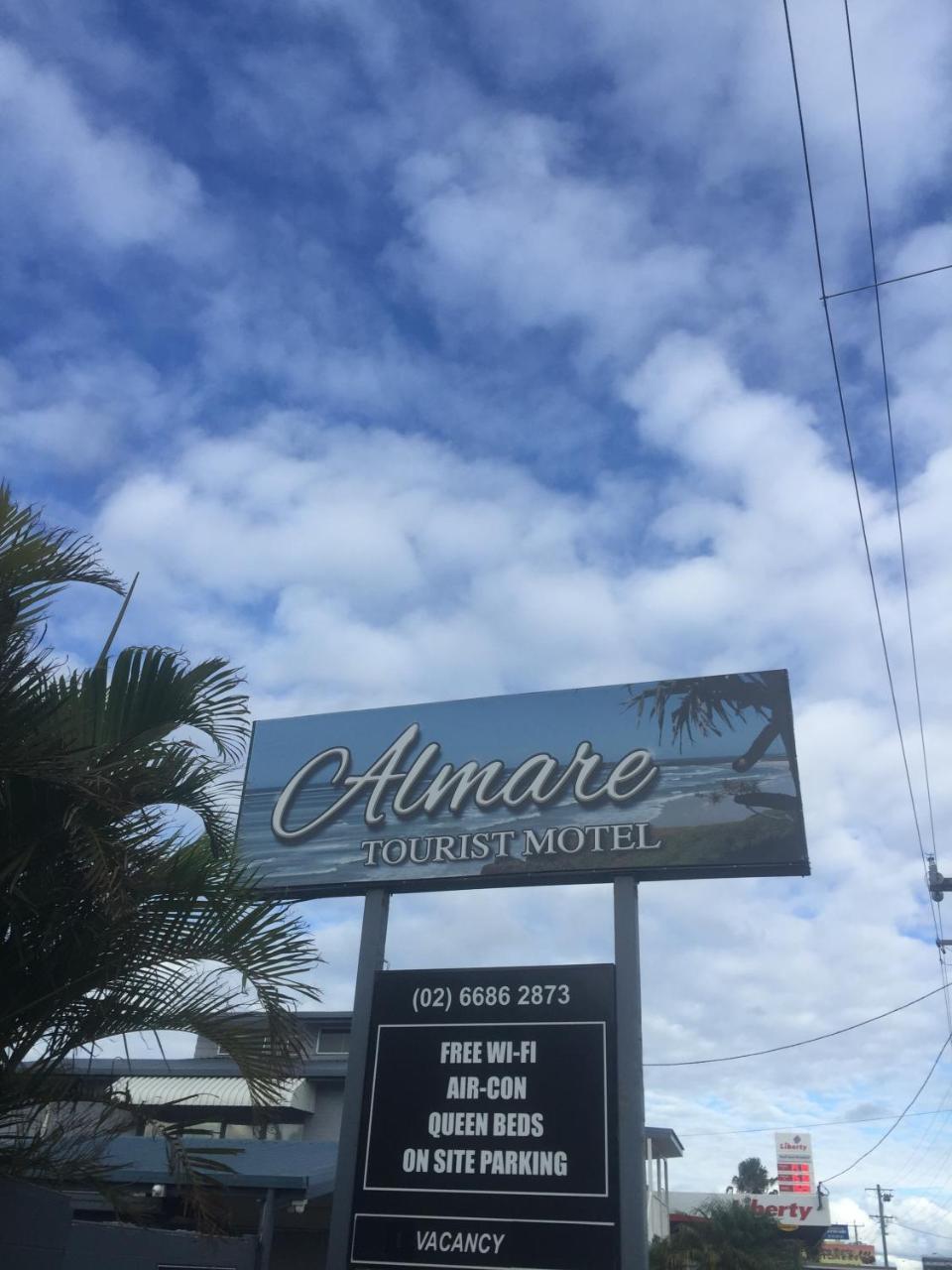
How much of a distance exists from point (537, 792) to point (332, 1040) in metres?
12.1

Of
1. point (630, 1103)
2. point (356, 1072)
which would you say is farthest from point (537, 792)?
point (630, 1103)

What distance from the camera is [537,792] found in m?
12.6

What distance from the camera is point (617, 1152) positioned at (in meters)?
9.68

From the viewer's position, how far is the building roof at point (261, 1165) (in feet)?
43.2

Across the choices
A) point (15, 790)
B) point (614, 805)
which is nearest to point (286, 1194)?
point (614, 805)

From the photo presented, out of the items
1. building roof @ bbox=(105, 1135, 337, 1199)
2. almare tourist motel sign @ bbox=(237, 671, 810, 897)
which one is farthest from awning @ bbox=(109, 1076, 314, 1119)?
almare tourist motel sign @ bbox=(237, 671, 810, 897)

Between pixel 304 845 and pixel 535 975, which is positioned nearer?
pixel 535 975

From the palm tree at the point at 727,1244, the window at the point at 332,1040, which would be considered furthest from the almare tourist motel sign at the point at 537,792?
the palm tree at the point at 727,1244

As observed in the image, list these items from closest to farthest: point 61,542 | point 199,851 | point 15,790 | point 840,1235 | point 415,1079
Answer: point 15,790 < point 61,542 < point 199,851 < point 415,1079 < point 840,1235

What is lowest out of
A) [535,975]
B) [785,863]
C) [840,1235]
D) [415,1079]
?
[415,1079]

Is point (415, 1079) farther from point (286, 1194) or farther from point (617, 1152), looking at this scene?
point (286, 1194)

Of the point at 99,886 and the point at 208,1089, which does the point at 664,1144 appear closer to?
the point at 208,1089

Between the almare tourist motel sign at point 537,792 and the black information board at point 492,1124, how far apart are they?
1.68 metres

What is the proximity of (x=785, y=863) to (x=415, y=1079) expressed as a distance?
4268 millimetres
